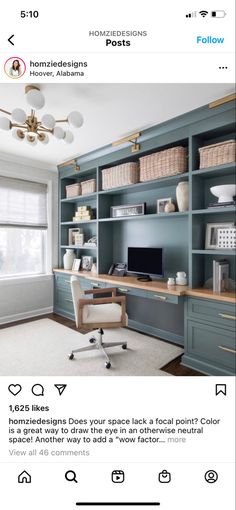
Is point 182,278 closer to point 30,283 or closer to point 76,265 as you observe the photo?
point 76,265

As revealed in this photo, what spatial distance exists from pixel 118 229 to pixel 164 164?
3.11 ft

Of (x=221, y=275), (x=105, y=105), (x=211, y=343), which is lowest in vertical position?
(x=211, y=343)

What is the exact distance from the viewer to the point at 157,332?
204cm

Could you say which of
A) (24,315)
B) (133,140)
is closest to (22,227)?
(24,315)

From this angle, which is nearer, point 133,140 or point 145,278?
point 133,140
